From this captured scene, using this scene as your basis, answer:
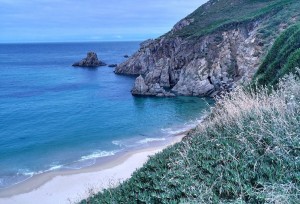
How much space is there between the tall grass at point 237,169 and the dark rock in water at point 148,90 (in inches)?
1654

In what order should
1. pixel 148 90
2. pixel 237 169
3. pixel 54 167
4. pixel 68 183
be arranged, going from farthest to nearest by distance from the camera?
pixel 148 90 → pixel 54 167 → pixel 68 183 → pixel 237 169

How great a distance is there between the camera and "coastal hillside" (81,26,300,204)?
5.07 meters

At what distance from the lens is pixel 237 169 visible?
224 inches

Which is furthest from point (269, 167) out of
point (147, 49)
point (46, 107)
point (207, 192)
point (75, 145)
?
point (147, 49)

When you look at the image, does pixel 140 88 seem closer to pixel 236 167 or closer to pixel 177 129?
pixel 177 129

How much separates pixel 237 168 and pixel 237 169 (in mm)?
102

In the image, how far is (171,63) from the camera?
197ft

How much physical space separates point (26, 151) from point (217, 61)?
109 feet

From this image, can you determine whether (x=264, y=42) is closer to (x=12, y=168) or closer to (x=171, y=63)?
(x=171, y=63)

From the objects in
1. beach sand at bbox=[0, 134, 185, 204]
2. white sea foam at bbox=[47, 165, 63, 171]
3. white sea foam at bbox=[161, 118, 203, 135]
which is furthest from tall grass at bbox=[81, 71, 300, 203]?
white sea foam at bbox=[161, 118, 203, 135]

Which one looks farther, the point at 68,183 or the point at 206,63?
the point at 206,63

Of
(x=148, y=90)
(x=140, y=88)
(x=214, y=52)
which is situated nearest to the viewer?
(x=148, y=90)

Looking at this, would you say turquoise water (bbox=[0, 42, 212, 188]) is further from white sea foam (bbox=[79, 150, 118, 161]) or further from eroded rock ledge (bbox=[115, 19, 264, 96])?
eroded rock ledge (bbox=[115, 19, 264, 96])

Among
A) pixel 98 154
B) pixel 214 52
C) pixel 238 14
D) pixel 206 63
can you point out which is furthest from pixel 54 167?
pixel 238 14
